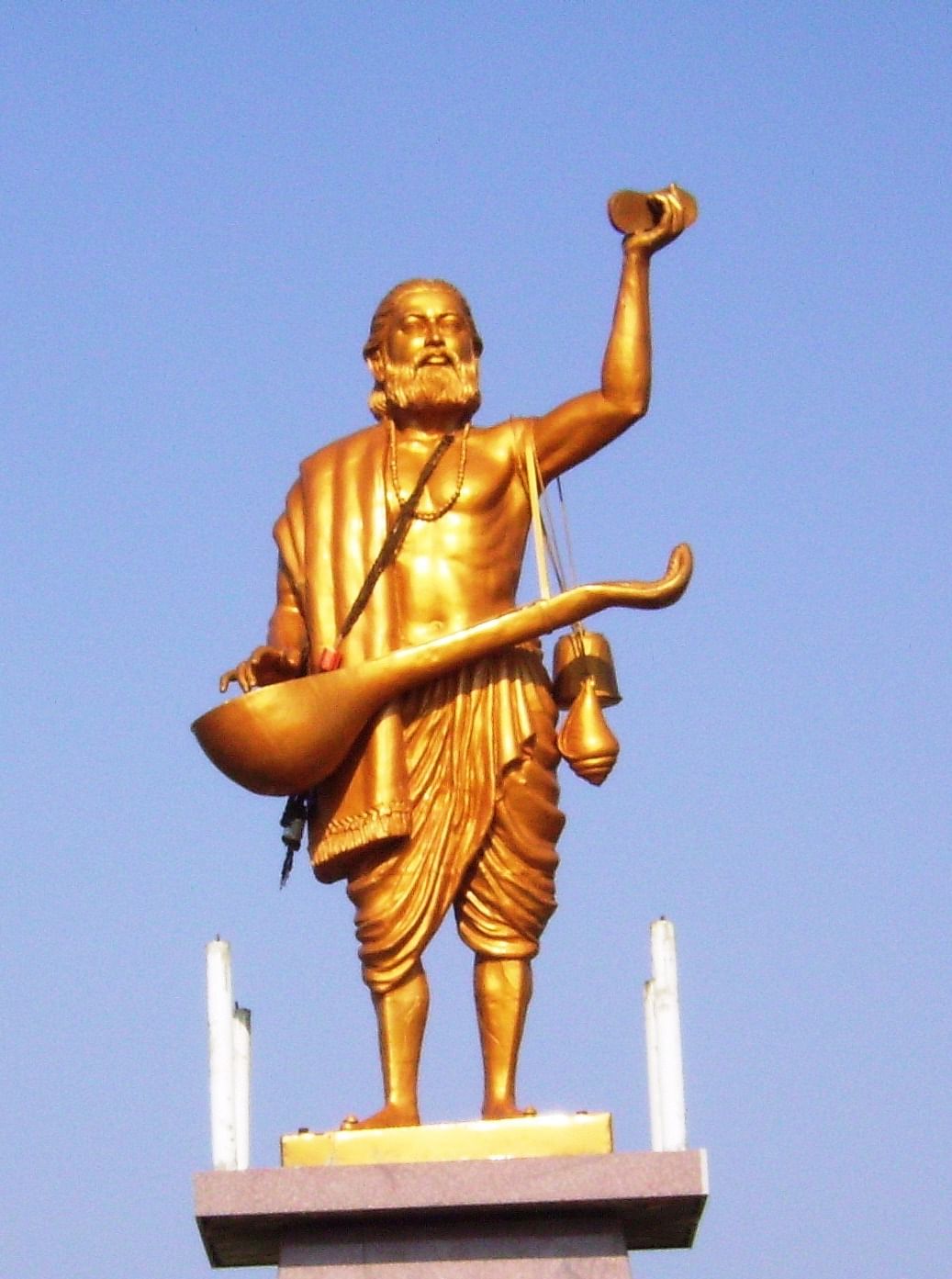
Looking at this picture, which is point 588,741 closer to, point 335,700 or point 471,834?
point 471,834

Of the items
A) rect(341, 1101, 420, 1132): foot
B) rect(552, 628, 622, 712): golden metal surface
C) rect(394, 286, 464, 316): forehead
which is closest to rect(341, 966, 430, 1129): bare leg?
rect(341, 1101, 420, 1132): foot

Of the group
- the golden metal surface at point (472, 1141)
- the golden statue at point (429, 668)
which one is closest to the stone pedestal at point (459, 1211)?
the golden metal surface at point (472, 1141)

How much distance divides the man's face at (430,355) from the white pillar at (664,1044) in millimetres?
1986

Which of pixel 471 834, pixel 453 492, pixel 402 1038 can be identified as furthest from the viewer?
pixel 453 492

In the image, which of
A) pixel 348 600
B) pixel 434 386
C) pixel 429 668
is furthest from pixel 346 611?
pixel 434 386

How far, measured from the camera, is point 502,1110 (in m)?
8.40

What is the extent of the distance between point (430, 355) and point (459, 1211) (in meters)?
2.92

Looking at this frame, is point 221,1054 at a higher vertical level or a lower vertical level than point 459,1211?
higher

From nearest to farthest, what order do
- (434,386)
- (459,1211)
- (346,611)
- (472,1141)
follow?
1. (459,1211)
2. (472,1141)
3. (346,611)
4. (434,386)

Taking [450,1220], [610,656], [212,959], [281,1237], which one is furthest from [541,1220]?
[610,656]

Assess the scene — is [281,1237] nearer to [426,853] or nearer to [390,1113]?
[390,1113]

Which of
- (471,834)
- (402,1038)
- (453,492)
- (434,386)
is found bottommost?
(402,1038)

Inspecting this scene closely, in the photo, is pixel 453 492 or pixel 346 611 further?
pixel 453 492

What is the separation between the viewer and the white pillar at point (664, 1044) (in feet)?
26.7
